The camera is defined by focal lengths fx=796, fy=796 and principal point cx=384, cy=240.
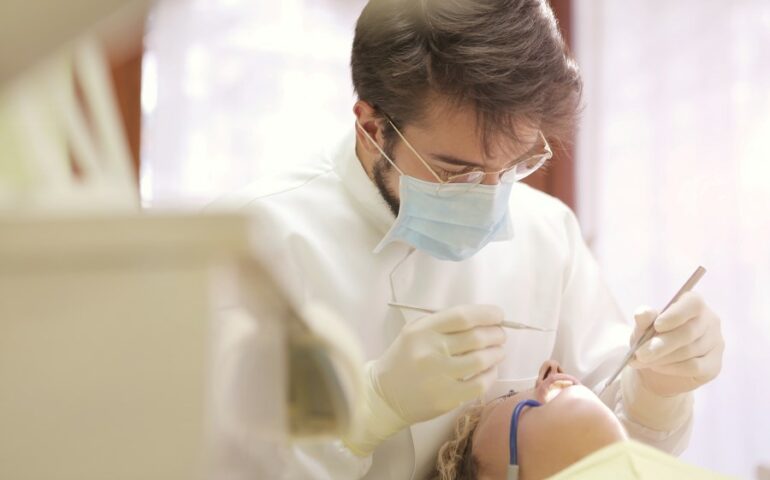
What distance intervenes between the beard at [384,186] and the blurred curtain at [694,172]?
1392mm

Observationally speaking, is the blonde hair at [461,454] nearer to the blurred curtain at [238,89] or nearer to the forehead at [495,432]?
the forehead at [495,432]

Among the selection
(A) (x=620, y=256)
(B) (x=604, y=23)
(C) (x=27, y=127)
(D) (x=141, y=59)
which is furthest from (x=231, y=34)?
(C) (x=27, y=127)

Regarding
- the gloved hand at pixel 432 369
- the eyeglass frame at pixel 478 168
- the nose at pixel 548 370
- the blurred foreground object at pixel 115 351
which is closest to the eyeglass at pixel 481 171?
the eyeglass frame at pixel 478 168

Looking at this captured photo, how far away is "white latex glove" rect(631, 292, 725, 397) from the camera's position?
143 cm

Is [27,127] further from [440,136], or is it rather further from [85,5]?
[440,136]

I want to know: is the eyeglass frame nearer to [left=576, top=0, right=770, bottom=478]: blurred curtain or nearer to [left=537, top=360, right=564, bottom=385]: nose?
[left=537, top=360, right=564, bottom=385]: nose

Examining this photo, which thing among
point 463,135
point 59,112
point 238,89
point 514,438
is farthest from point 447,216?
point 238,89

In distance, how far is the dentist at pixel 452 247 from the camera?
132cm

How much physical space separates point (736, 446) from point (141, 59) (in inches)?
90.7

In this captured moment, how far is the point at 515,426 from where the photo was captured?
4.56 ft

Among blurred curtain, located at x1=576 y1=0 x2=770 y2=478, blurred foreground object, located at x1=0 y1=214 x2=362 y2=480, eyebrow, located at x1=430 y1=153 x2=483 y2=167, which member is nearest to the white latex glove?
eyebrow, located at x1=430 y1=153 x2=483 y2=167

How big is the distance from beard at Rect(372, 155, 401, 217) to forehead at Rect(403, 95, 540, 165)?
0.12 meters

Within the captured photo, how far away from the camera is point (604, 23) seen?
2902 mm

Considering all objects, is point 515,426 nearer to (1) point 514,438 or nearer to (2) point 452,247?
(1) point 514,438
